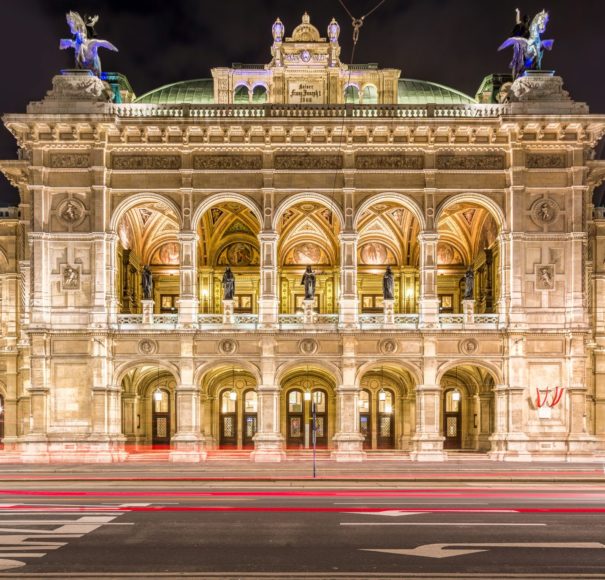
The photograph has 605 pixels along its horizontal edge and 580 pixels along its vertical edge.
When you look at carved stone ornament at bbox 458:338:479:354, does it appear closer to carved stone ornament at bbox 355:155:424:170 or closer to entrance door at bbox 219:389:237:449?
carved stone ornament at bbox 355:155:424:170

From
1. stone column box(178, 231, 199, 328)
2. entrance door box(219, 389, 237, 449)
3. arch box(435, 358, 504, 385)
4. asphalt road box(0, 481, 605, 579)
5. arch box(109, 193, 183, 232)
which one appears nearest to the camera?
asphalt road box(0, 481, 605, 579)

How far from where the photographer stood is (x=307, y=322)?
37.4 meters

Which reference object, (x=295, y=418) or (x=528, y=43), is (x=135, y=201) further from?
(x=528, y=43)

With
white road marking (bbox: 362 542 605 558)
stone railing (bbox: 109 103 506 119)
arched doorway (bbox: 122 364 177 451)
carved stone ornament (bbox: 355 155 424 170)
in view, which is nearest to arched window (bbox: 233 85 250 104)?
stone railing (bbox: 109 103 506 119)

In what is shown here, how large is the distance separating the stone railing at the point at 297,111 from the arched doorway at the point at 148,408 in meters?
13.3

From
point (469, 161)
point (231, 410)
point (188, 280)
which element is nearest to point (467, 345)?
point (469, 161)

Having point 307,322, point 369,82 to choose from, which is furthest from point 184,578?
point 369,82

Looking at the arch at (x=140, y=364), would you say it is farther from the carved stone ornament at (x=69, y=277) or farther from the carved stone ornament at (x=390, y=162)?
the carved stone ornament at (x=390, y=162)

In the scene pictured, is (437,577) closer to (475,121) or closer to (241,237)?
(475,121)

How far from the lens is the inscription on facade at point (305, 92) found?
4016 cm

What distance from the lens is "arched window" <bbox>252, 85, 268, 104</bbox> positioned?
4350 cm

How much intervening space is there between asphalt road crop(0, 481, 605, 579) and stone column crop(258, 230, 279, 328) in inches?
539

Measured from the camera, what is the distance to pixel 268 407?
36.9 meters

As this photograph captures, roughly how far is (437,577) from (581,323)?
87.4 feet
